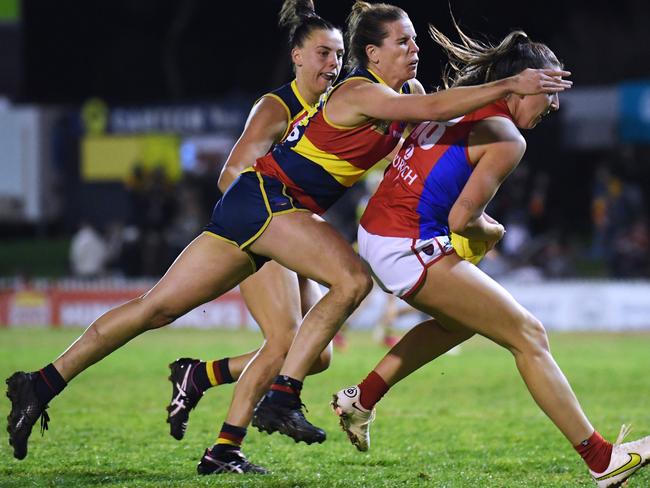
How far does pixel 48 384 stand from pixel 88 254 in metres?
16.6

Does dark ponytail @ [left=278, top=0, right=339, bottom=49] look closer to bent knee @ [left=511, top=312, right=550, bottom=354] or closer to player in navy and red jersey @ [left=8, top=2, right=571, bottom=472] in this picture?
player in navy and red jersey @ [left=8, top=2, right=571, bottom=472]

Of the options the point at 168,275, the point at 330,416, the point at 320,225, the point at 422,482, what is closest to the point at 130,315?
the point at 168,275

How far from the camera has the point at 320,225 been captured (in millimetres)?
5605

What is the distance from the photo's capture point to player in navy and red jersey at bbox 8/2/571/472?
5.34 metres

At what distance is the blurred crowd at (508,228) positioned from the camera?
20.2 meters

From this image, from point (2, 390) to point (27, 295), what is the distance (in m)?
9.92

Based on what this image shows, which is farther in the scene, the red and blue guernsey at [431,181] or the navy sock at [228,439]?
the navy sock at [228,439]

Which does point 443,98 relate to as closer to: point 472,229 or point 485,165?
point 485,165

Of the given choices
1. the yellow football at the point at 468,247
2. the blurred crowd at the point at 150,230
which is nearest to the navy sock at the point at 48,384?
the yellow football at the point at 468,247

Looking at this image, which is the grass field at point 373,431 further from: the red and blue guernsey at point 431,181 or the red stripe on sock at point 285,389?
the red and blue guernsey at point 431,181

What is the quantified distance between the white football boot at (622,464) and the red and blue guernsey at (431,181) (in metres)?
1.32

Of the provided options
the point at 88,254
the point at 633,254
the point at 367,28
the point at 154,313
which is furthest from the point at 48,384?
the point at 88,254

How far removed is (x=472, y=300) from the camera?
Answer: 535cm

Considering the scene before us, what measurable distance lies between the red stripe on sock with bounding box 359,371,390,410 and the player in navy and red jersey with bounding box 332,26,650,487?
22.2 inches
